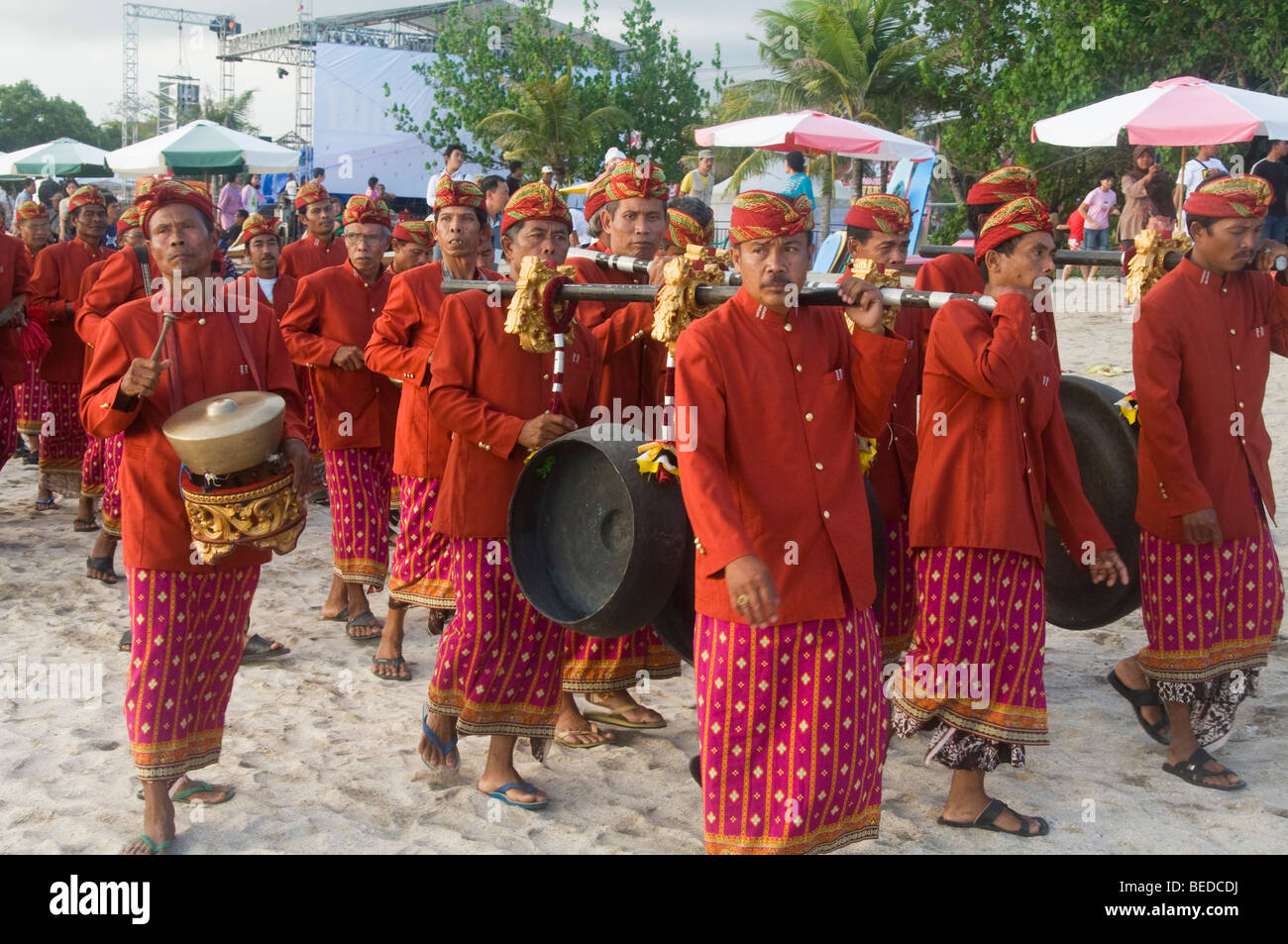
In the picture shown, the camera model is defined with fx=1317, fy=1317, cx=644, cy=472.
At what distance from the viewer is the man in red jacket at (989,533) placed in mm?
4352

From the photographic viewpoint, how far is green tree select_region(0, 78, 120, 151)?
64750mm

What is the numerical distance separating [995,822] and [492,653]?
183cm

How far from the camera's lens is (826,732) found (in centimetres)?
357

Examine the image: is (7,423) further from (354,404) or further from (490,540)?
(490,540)

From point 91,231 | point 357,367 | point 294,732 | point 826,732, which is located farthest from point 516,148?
point 826,732

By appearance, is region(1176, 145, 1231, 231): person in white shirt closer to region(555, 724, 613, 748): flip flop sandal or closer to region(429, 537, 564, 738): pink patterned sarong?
region(555, 724, 613, 748): flip flop sandal

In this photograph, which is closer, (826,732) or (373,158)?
(826,732)

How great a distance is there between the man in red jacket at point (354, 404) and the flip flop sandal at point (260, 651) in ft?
1.40

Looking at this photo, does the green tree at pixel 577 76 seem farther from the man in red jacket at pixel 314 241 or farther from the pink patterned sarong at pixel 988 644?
the pink patterned sarong at pixel 988 644

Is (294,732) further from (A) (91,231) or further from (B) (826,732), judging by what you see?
(A) (91,231)

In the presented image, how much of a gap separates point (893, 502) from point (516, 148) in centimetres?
2372

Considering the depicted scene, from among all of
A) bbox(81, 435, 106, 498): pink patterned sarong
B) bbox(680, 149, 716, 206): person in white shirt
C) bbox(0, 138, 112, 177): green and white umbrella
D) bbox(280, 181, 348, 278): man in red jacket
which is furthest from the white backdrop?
bbox(81, 435, 106, 498): pink patterned sarong

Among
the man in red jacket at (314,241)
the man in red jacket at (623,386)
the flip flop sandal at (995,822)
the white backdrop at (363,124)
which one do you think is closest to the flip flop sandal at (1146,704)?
the flip flop sandal at (995,822)

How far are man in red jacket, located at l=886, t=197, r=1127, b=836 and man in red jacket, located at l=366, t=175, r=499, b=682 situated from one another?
6.84 feet
